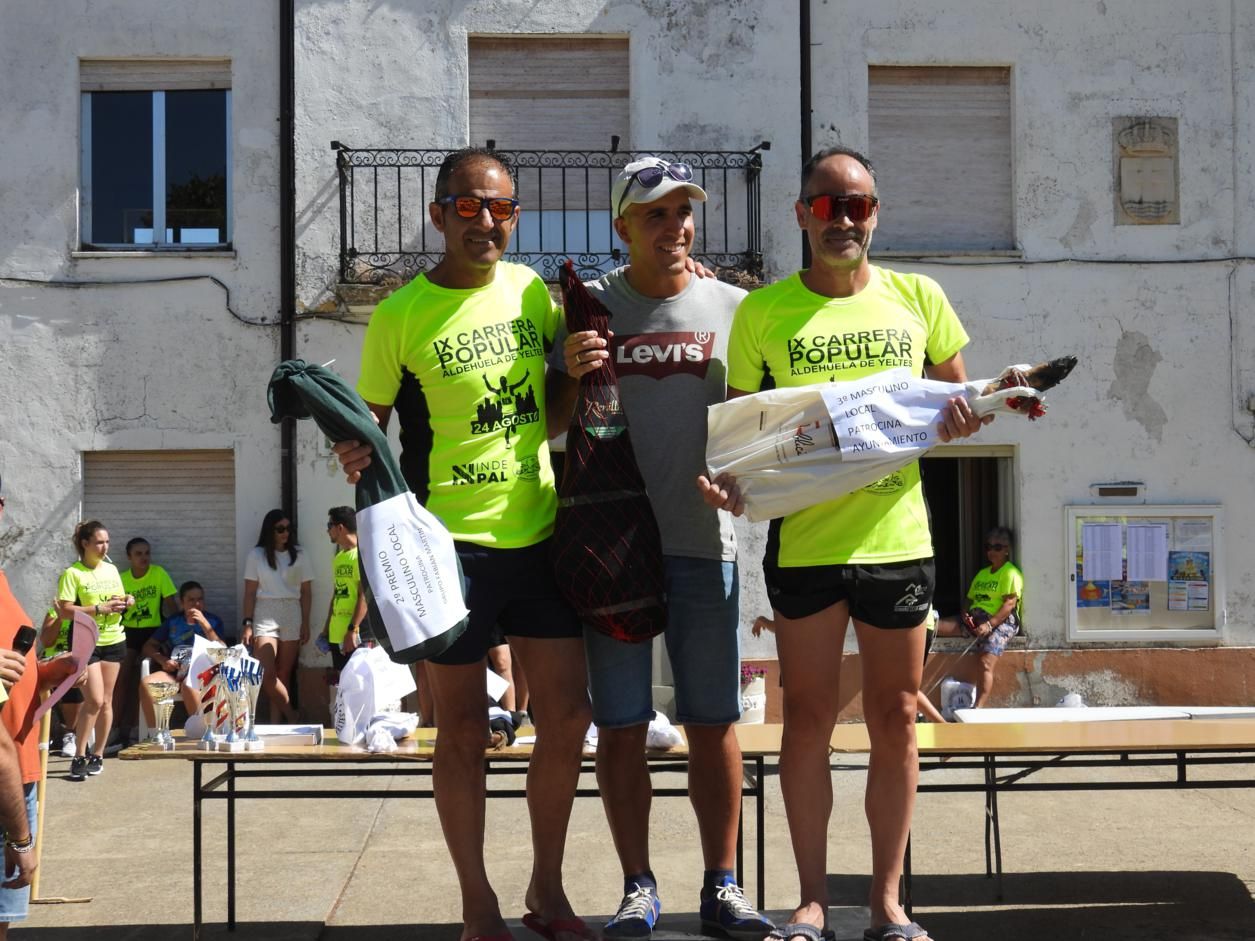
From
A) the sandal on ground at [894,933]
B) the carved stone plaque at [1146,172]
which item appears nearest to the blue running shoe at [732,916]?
the sandal on ground at [894,933]

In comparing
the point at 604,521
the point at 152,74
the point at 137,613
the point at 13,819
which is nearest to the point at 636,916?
the point at 604,521

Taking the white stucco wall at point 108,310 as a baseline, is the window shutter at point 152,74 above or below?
above

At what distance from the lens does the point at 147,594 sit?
11.8 metres

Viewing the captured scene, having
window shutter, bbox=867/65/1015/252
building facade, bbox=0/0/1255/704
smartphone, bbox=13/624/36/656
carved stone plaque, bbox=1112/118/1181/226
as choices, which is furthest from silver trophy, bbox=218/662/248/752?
carved stone plaque, bbox=1112/118/1181/226

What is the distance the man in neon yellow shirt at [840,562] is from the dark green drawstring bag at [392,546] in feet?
2.56

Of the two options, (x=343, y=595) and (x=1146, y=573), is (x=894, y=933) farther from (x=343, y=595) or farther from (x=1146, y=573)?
(x=1146, y=573)

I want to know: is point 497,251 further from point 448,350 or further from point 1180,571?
point 1180,571

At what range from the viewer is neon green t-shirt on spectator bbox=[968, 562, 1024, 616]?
40.3ft

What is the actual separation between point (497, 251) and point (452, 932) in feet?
9.13

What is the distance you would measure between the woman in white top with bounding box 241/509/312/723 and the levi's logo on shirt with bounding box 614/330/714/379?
805 cm

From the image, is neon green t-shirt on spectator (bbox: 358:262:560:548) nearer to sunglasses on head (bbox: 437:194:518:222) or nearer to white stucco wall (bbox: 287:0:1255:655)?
sunglasses on head (bbox: 437:194:518:222)

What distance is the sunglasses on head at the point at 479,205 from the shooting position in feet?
14.1

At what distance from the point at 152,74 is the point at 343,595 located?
473cm

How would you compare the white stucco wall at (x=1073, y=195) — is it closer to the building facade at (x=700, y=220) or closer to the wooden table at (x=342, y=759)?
the building facade at (x=700, y=220)
